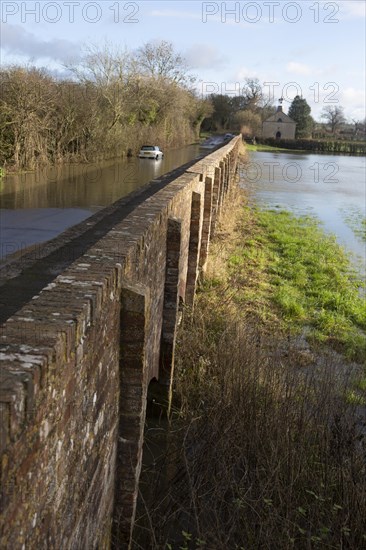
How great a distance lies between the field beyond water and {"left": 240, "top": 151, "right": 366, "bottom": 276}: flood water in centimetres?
737

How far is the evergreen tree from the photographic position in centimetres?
8812

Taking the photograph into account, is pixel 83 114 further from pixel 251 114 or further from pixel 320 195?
pixel 251 114

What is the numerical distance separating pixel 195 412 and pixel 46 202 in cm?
1293

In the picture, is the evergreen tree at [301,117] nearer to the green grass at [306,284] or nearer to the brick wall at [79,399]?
the green grass at [306,284]

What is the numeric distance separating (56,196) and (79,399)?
1700cm

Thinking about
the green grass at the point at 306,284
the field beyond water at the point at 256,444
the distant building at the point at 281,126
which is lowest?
the field beyond water at the point at 256,444

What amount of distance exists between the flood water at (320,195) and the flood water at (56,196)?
5961mm

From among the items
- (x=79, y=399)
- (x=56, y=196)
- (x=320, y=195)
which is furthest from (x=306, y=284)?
(x=320, y=195)

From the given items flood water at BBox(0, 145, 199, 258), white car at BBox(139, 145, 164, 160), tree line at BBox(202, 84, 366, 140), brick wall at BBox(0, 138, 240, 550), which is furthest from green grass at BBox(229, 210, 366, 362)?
tree line at BBox(202, 84, 366, 140)

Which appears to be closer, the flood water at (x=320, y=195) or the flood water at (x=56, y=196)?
the flood water at (x=56, y=196)

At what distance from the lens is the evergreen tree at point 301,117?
8812 centimetres

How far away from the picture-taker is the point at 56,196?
747 inches

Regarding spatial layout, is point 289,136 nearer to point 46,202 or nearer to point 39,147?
point 39,147

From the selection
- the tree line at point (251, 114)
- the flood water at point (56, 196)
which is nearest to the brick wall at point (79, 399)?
the flood water at point (56, 196)
